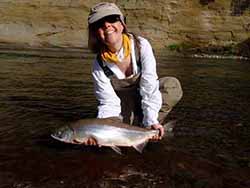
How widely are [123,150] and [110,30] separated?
1.29 metres

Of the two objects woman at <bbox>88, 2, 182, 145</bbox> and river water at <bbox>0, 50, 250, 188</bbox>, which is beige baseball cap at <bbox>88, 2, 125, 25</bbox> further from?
river water at <bbox>0, 50, 250, 188</bbox>

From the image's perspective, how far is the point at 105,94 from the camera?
15.9 ft

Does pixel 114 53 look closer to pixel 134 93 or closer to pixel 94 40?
pixel 94 40

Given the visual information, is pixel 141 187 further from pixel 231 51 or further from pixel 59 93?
pixel 231 51

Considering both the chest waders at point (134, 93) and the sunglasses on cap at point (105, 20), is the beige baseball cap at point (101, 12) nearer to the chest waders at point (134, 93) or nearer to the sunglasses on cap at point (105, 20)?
the sunglasses on cap at point (105, 20)

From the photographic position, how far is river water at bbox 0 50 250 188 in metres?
4.07

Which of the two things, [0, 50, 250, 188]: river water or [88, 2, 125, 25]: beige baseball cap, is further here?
[88, 2, 125, 25]: beige baseball cap

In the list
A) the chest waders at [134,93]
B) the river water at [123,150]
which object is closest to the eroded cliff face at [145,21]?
the river water at [123,150]

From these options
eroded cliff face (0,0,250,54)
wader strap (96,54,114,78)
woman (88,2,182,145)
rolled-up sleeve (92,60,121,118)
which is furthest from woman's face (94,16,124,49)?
eroded cliff face (0,0,250,54)

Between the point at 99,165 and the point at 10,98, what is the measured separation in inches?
152

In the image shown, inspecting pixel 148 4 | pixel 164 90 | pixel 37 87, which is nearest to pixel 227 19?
pixel 148 4

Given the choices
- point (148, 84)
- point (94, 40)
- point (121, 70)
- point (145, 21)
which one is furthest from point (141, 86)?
point (145, 21)

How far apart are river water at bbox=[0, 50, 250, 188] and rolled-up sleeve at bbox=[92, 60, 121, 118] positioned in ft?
1.43

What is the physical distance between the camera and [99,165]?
174 inches
